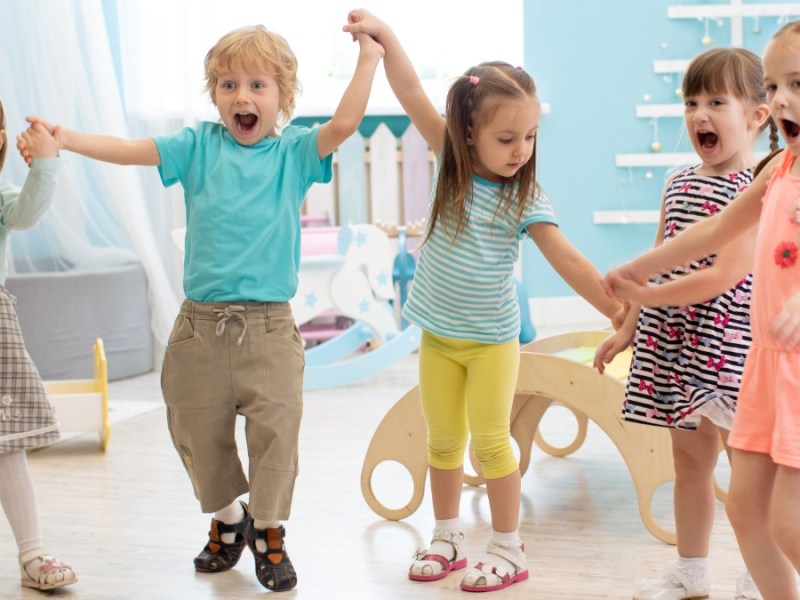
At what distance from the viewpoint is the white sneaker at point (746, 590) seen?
153 centimetres

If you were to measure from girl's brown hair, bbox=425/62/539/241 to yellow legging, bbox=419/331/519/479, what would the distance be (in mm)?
189

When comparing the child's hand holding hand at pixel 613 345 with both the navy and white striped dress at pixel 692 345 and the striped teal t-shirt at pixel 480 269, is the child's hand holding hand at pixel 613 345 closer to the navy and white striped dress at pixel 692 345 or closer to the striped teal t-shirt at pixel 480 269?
the navy and white striped dress at pixel 692 345

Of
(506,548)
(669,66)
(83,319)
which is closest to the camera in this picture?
(506,548)

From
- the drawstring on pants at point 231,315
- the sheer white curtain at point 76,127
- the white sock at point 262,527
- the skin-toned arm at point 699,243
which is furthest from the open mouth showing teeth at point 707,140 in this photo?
the sheer white curtain at point 76,127

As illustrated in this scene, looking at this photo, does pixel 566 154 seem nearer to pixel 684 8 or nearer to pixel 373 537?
pixel 684 8

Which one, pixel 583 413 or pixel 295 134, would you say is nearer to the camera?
pixel 295 134

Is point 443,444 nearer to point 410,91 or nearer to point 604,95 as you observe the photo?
point 410,91

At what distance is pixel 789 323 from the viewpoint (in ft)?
3.62

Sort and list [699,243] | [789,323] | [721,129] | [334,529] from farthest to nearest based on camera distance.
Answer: [334,529] < [721,129] < [699,243] < [789,323]

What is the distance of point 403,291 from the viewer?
428 centimetres

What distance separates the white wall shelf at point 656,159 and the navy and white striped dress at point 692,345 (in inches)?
124

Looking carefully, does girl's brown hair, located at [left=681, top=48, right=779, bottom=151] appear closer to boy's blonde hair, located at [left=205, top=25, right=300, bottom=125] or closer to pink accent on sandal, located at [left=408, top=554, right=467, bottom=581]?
boy's blonde hair, located at [left=205, top=25, right=300, bottom=125]

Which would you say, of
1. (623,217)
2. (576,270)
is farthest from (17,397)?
(623,217)

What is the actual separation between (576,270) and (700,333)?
201 millimetres
